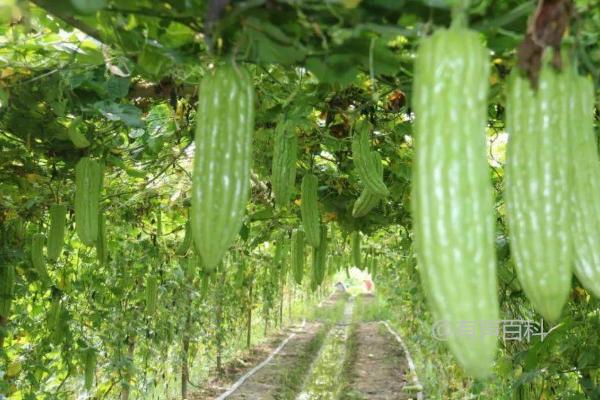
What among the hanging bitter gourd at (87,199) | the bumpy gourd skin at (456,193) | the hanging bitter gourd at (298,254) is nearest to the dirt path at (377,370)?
the hanging bitter gourd at (298,254)

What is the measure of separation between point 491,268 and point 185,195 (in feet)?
17.9

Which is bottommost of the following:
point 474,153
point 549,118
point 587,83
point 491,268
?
point 491,268

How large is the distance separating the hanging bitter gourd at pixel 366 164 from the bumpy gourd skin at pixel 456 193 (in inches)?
82.0

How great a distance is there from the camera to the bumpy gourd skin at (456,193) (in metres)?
1.42

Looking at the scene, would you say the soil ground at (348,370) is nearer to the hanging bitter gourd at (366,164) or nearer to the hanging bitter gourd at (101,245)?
the hanging bitter gourd at (101,245)

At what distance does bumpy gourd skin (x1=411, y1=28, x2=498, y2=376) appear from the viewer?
1.42 m

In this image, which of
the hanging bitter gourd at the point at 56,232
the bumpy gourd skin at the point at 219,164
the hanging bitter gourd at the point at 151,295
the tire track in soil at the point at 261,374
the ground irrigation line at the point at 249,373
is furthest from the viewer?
the tire track in soil at the point at 261,374

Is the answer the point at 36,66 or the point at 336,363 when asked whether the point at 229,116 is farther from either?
the point at 336,363

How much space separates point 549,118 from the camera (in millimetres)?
1665

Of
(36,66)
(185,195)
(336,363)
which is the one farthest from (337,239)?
(36,66)

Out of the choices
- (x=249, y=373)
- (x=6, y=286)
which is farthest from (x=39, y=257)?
(x=249, y=373)

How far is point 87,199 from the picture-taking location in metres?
3.83

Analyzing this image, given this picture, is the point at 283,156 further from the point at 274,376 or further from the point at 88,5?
the point at 274,376

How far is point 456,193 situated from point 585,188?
55 centimetres
